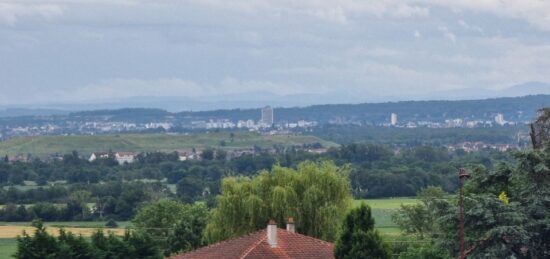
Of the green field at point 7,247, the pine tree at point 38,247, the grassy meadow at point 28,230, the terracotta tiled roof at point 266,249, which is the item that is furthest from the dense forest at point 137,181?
the terracotta tiled roof at point 266,249

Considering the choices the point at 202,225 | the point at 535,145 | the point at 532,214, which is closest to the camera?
the point at 532,214

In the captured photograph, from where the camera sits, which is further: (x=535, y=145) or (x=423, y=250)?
(x=423, y=250)

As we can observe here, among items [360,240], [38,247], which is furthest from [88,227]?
[360,240]

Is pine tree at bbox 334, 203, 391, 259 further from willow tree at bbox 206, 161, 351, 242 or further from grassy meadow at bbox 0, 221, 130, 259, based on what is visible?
grassy meadow at bbox 0, 221, 130, 259

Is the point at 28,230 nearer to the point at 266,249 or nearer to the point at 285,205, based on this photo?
the point at 285,205

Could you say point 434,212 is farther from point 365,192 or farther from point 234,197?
point 365,192

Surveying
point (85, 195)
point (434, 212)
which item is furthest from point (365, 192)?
point (434, 212)
